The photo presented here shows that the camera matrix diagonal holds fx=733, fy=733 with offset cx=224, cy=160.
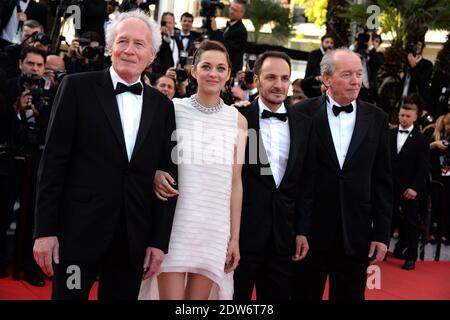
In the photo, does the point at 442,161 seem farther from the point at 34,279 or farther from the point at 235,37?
the point at 34,279

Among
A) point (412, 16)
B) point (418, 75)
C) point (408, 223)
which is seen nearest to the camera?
point (408, 223)

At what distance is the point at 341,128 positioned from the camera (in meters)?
3.93

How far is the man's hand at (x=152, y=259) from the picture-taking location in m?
3.02

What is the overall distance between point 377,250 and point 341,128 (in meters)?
0.67

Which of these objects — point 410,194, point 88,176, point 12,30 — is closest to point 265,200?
point 88,176

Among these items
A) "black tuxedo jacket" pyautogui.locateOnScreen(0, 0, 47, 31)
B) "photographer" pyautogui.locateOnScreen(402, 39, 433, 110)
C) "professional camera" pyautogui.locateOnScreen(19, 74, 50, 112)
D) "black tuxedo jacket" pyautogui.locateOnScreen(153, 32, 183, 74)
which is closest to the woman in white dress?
"professional camera" pyautogui.locateOnScreen(19, 74, 50, 112)

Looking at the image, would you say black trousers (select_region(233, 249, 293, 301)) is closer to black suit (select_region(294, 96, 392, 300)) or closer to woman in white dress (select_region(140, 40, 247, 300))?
woman in white dress (select_region(140, 40, 247, 300))

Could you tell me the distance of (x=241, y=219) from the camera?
3564mm

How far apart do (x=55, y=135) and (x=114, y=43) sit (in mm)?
471

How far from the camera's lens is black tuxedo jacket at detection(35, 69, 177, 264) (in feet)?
9.36

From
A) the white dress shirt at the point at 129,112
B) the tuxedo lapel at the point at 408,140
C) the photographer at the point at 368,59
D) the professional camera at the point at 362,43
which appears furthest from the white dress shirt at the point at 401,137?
the white dress shirt at the point at 129,112

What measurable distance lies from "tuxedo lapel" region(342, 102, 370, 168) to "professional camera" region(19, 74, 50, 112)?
232 centimetres

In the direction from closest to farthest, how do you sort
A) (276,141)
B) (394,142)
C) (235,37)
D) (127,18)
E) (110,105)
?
(110,105) → (127,18) → (276,141) → (394,142) → (235,37)

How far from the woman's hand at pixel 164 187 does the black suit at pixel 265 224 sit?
1.99ft
